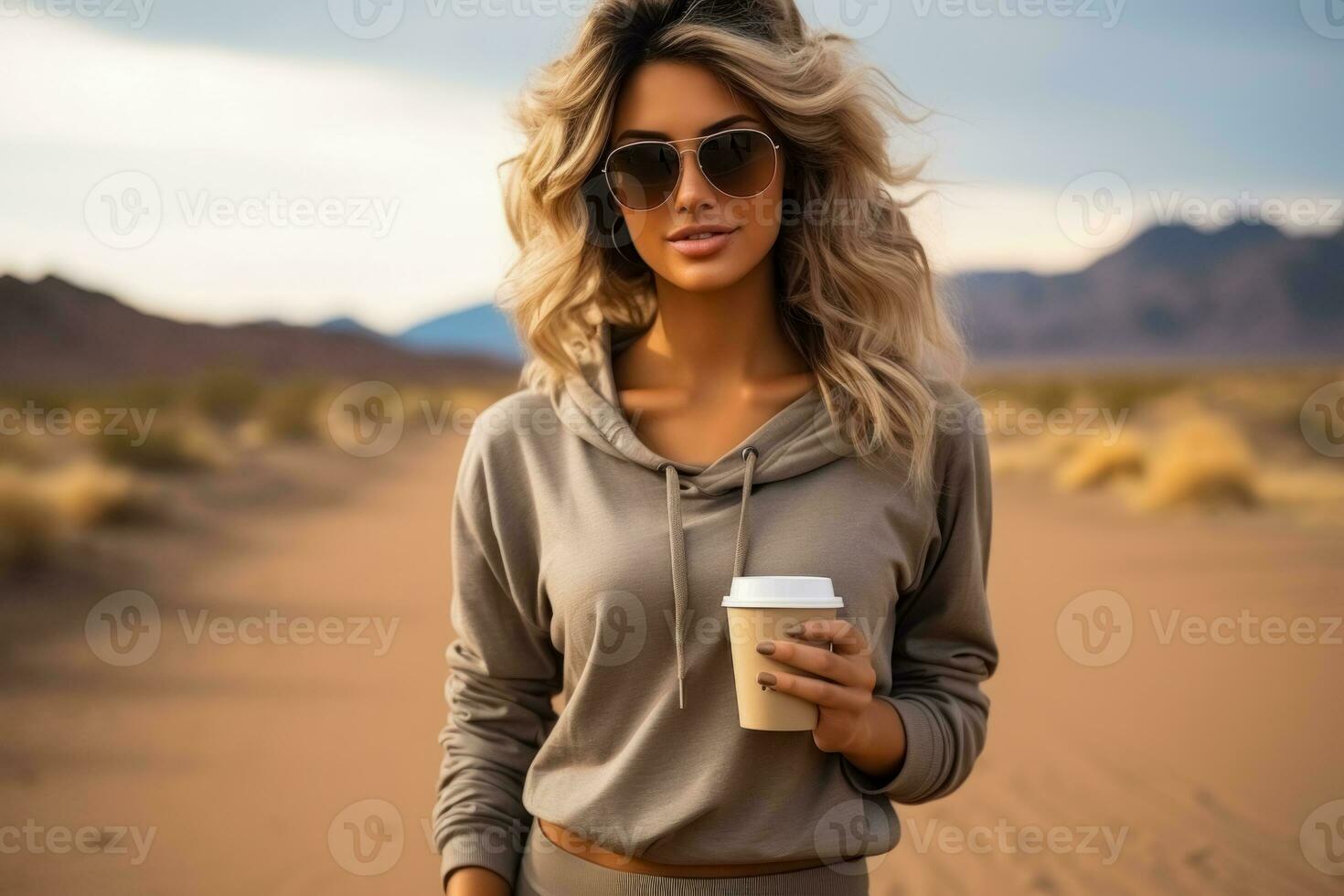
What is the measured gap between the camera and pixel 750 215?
2006 mm

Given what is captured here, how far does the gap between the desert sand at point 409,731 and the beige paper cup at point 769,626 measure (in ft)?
11.4

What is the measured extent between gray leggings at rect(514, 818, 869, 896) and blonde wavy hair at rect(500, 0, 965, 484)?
0.58 m

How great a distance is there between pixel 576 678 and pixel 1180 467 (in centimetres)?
1421

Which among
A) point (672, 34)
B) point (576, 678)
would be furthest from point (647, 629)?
point (672, 34)

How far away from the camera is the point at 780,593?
1.63 m

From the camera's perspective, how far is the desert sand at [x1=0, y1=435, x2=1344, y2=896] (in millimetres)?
5105

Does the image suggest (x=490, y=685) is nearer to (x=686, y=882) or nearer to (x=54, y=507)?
(x=686, y=882)

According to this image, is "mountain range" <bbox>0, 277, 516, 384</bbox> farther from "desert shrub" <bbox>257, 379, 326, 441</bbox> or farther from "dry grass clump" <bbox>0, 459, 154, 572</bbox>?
"dry grass clump" <bbox>0, 459, 154, 572</bbox>

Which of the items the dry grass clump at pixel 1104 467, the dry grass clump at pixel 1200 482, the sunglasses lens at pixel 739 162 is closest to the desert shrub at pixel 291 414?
the dry grass clump at pixel 1104 467

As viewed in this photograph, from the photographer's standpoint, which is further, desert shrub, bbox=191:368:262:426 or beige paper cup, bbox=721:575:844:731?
desert shrub, bbox=191:368:262:426

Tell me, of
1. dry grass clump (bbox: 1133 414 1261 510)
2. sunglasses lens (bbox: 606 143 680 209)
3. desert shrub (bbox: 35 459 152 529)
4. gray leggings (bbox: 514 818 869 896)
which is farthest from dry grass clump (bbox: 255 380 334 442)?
gray leggings (bbox: 514 818 869 896)

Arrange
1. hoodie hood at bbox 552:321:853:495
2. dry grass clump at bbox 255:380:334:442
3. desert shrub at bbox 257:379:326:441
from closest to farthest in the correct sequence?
hoodie hood at bbox 552:321:853:495 → dry grass clump at bbox 255:380:334:442 → desert shrub at bbox 257:379:326:441

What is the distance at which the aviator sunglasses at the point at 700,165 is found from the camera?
196cm

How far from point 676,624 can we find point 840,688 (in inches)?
10.3
